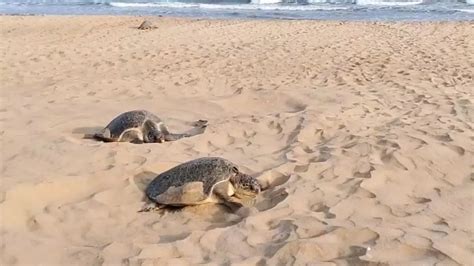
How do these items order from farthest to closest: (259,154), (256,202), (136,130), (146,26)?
(146,26)
(136,130)
(259,154)
(256,202)

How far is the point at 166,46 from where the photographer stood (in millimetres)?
11773

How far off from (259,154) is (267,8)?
17.4m

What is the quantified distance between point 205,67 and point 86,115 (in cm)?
336

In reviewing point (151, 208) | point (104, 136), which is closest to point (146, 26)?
point (104, 136)

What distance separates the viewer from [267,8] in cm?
2178

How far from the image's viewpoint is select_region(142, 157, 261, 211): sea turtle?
3982 mm

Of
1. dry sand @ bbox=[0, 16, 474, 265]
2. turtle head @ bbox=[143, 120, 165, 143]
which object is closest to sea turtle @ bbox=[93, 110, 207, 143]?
turtle head @ bbox=[143, 120, 165, 143]

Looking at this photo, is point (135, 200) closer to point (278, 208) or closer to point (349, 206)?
point (278, 208)

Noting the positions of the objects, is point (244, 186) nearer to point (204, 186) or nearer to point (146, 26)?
point (204, 186)

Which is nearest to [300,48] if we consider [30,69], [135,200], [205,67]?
[205,67]

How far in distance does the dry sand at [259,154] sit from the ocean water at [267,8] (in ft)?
26.1

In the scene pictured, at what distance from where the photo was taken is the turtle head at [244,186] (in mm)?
4109

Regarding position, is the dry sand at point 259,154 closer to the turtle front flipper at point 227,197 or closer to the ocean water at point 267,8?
the turtle front flipper at point 227,197

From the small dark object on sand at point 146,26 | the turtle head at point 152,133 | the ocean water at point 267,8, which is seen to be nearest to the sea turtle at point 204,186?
the turtle head at point 152,133
